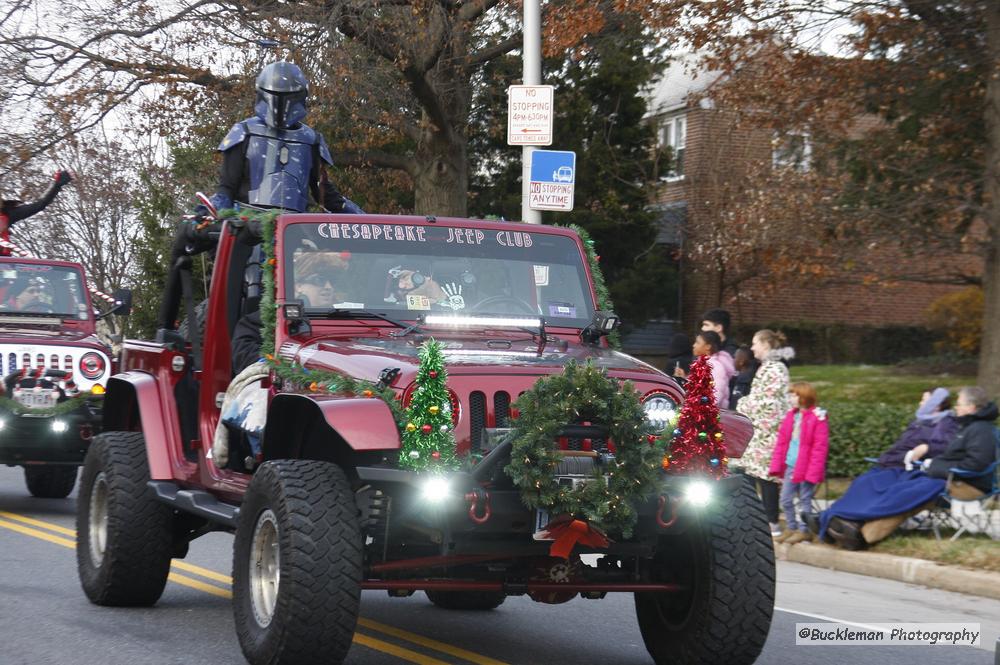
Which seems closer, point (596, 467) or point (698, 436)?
point (596, 467)

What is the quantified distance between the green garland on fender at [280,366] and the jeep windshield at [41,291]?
711 cm

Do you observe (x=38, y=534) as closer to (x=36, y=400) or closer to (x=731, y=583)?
(x=36, y=400)

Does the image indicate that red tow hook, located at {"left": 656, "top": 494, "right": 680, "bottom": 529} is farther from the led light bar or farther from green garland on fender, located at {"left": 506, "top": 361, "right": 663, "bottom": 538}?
the led light bar

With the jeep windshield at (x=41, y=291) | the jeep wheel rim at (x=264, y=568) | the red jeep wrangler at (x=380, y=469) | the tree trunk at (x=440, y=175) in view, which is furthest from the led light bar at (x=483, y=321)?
the tree trunk at (x=440, y=175)

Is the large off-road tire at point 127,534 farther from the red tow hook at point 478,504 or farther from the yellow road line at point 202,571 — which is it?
the red tow hook at point 478,504

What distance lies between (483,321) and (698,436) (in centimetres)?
164

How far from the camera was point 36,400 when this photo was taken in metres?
12.6

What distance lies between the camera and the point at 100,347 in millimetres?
13227

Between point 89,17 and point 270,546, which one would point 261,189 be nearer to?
point 270,546

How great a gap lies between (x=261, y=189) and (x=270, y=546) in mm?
3075

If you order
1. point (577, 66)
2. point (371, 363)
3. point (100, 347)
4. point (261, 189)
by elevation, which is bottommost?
point (100, 347)

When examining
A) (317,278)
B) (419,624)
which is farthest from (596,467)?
(419,624)

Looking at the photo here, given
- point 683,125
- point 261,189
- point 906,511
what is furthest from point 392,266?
point 683,125

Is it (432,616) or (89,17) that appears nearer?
(432,616)
